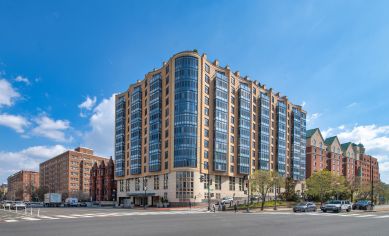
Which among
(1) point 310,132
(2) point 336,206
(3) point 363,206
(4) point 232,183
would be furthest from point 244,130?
(1) point 310,132

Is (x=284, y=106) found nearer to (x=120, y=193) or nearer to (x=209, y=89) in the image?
(x=209, y=89)

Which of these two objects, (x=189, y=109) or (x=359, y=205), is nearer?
(x=359, y=205)

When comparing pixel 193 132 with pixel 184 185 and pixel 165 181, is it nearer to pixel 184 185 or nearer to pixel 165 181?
pixel 184 185

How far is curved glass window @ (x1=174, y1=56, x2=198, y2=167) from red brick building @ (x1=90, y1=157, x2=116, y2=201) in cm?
5065

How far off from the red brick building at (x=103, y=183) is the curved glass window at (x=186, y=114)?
50.6 metres

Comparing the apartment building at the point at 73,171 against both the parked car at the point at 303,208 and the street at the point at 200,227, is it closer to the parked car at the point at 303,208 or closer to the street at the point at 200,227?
the parked car at the point at 303,208

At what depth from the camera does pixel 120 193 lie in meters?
109

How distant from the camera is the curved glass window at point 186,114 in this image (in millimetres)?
81750

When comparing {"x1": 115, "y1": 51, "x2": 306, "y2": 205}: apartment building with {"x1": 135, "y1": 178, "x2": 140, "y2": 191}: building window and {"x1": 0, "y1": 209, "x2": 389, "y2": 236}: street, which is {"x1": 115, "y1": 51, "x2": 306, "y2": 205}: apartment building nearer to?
{"x1": 135, "y1": 178, "x2": 140, "y2": 191}: building window

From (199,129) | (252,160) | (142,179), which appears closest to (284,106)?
(252,160)

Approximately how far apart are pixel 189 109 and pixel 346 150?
114 m

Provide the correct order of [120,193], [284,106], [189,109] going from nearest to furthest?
1. [189,109]
2. [120,193]
3. [284,106]

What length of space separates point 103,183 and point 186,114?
62875 millimetres

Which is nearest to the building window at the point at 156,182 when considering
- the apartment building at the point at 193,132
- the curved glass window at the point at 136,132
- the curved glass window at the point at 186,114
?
the apartment building at the point at 193,132
